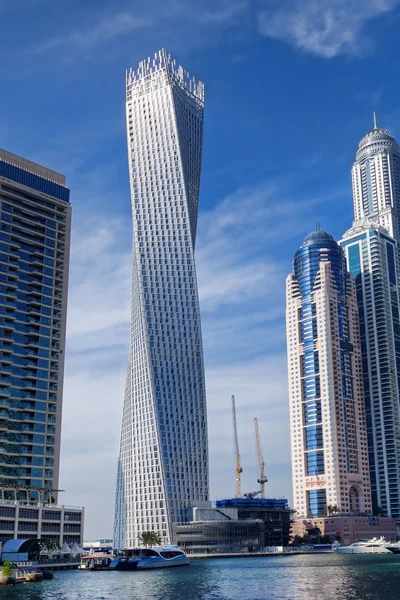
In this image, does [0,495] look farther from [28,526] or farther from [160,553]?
[160,553]

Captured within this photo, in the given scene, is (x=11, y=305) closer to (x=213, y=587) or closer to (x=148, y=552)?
(x=148, y=552)

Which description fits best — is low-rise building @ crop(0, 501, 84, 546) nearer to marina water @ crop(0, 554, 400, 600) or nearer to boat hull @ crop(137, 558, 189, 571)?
marina water @ crop(0, 554, 400, 600)

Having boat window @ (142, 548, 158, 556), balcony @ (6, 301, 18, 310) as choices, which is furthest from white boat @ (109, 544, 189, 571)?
balcony @ (6, 301, 18, 310)

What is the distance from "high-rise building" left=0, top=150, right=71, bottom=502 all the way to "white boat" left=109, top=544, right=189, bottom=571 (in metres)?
23.8

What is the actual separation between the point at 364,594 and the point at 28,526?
89.8 m

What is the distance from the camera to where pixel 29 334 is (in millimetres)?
184625

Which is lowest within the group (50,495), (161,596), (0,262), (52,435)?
(161,596)

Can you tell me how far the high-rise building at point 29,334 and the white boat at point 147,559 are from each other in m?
23.8

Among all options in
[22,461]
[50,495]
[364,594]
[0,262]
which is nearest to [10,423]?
[22,461]

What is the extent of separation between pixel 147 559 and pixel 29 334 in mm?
63775

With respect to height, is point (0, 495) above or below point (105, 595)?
above

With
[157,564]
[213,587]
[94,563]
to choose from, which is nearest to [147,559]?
[157,564]

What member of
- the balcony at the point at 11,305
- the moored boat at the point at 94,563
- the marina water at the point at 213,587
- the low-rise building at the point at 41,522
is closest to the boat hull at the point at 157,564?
the moored boat at the point at 94,563

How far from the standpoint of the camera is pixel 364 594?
96.8 meters
